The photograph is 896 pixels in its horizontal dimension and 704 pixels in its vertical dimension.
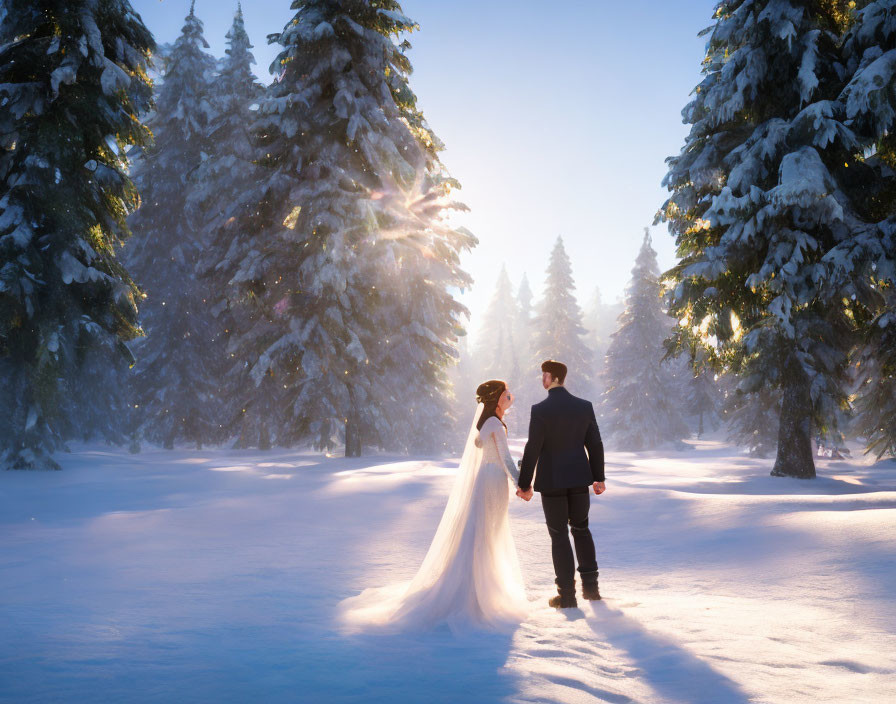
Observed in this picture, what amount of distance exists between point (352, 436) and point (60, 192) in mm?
10012

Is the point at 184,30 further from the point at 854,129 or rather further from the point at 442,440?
the point at 854,129

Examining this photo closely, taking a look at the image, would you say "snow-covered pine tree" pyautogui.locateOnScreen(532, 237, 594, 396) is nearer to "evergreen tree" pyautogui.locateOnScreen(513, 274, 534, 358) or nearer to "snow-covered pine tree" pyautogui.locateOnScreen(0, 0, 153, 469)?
"evergreen tree" pyautogui.locateOnScreen(513, 274, 534, 358)

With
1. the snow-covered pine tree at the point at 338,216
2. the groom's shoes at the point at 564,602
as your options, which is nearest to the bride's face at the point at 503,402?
the groom's shoes at the point at 564,602

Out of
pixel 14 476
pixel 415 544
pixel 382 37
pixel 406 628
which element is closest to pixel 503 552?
pixel 406 628

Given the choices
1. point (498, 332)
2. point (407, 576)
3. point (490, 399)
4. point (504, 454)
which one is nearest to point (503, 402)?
point (490, 399)

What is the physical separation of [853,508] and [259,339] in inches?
569

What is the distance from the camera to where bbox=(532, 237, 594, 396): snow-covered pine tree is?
171ft

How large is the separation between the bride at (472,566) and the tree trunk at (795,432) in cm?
1049

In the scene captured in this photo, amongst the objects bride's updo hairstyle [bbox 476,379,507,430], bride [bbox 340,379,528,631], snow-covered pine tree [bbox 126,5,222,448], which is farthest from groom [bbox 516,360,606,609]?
snow-covered pine tree [bbox 126,5,222,448]

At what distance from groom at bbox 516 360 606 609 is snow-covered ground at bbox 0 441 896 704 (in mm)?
532

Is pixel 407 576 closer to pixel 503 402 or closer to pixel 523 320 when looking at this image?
pixel 503 402

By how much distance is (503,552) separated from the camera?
5.90 m

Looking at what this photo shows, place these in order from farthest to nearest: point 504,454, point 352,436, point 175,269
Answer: point 175,269
point 352,436
point 504,454

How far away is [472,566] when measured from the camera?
18.0ft
